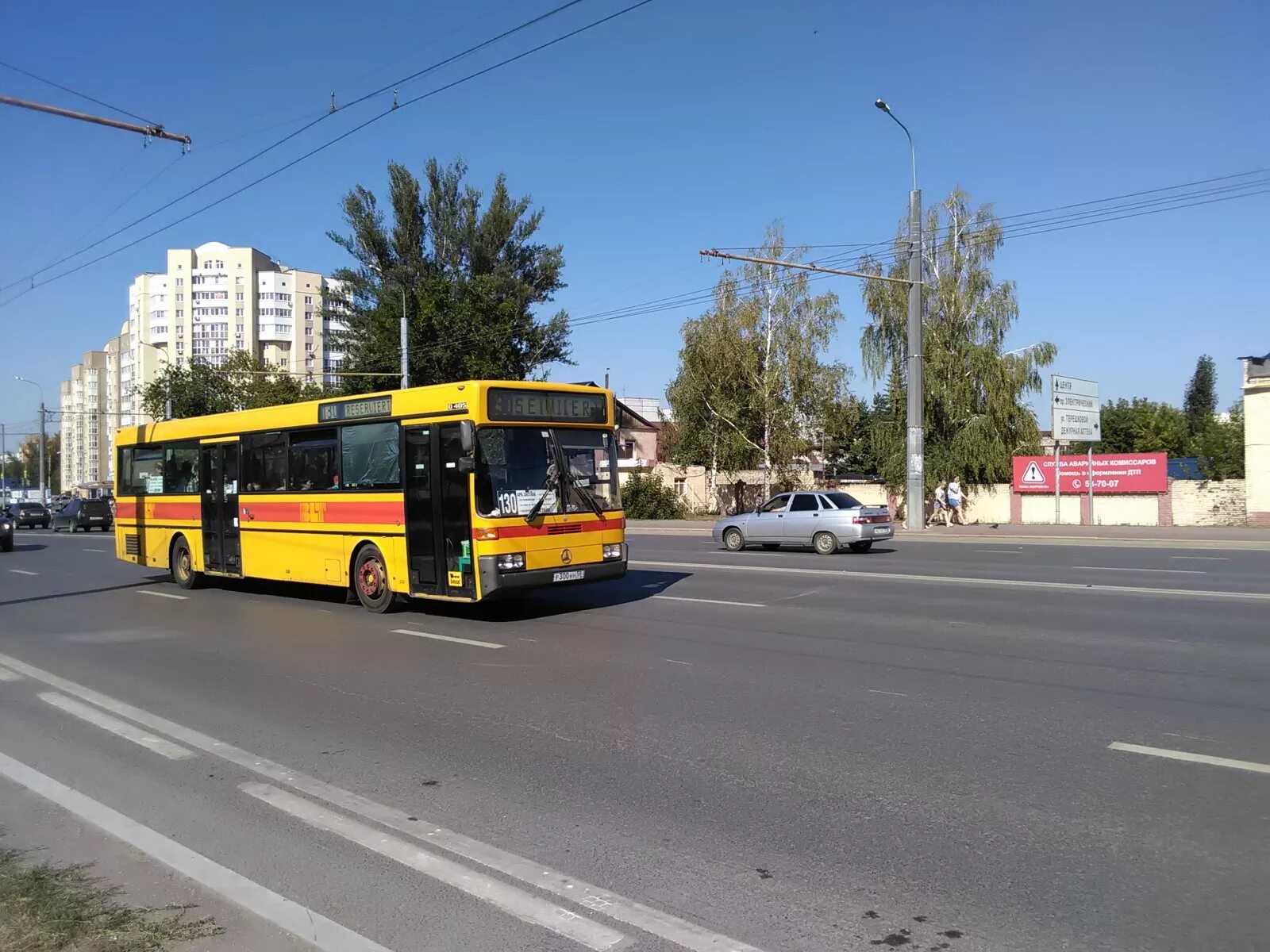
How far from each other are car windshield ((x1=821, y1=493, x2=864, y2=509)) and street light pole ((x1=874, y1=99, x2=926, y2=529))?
8336 mm

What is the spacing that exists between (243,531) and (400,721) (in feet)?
32.2

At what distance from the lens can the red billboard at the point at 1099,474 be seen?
3353cm

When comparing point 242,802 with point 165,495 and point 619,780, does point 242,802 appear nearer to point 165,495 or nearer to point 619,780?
point 619,780

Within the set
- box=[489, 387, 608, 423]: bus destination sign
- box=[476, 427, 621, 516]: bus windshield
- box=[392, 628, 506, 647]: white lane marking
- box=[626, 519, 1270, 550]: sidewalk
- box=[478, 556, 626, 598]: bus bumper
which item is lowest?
box=[626, 519, 1270, 550]: sidewalk

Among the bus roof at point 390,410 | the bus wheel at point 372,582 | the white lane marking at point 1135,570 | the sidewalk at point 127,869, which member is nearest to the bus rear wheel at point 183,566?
the bus roof at point 390,410

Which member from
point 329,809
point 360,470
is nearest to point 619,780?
point 329,809

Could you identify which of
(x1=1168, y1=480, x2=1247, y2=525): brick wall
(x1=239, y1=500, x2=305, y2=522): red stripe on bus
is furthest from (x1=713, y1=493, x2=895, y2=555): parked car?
(x1=1168, y1=480, x2=1247, y2=525): brick wall

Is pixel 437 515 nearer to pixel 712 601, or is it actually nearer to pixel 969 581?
pixel 712 601

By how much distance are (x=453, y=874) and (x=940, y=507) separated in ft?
120

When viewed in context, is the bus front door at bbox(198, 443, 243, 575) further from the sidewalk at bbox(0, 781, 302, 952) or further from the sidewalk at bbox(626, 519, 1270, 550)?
the sidewalk at bbox(626, 519, 1270, 550)

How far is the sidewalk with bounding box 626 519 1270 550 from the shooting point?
25755mm

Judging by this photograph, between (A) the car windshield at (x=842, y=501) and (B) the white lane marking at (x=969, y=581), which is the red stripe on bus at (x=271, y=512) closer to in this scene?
(B) the white lane marking at (x=969, y=581)

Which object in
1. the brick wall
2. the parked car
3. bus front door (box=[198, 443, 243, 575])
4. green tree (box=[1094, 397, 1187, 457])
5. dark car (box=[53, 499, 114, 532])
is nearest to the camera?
bus front door (box=[198, 443, 243, 575])

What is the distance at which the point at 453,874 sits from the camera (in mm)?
4492
